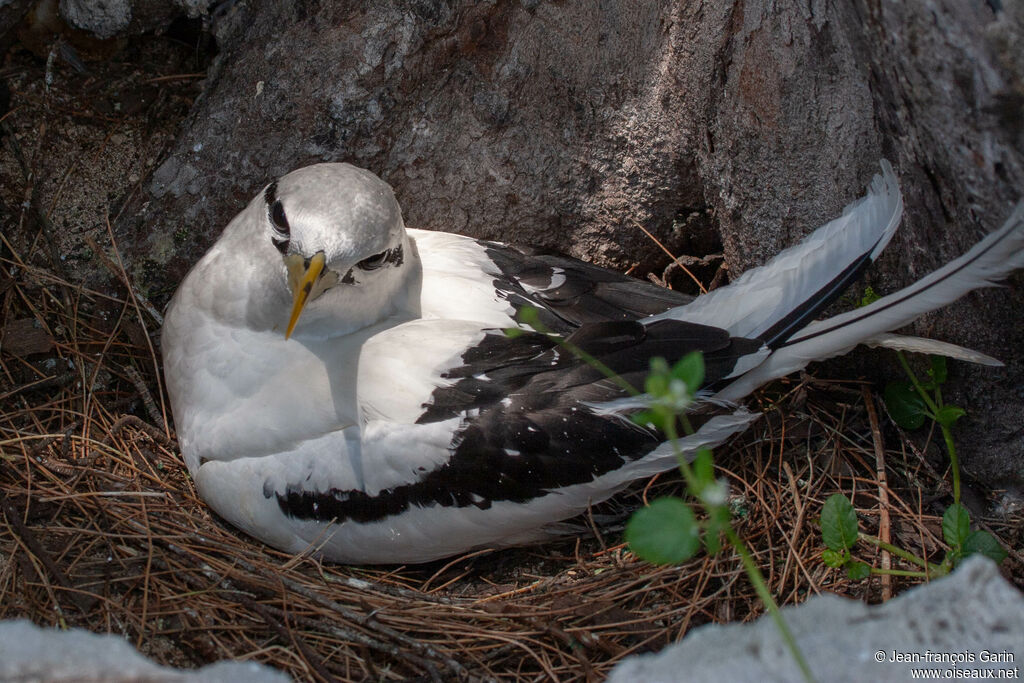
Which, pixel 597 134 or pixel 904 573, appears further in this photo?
pixel 597 134

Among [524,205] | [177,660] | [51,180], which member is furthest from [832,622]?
[51,180]

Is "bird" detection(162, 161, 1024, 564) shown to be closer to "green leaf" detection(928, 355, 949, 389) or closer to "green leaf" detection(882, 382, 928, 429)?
"green leaf" detection(928, 355, 949, 389)

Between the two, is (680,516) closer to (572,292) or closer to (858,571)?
(858,571)

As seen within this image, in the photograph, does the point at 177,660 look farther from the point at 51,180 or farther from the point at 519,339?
the point at 51,180

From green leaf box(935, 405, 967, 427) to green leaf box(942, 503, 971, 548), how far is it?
30 cm

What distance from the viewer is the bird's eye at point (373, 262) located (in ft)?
8.20

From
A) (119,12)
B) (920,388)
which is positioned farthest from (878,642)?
(119,12)

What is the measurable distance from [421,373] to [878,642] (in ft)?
4.81

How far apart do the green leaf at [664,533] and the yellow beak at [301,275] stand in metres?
1.15

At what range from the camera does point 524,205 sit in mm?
3293

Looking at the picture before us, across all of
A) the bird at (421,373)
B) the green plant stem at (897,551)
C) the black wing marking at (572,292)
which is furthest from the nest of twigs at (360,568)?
the black wing marking at (572,292)

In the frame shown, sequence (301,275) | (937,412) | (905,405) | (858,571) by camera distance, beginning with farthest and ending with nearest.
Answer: (905,405), (937,412), (858,571), (301,275)

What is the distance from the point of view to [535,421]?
246 cm

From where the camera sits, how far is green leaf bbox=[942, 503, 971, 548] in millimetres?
2426
